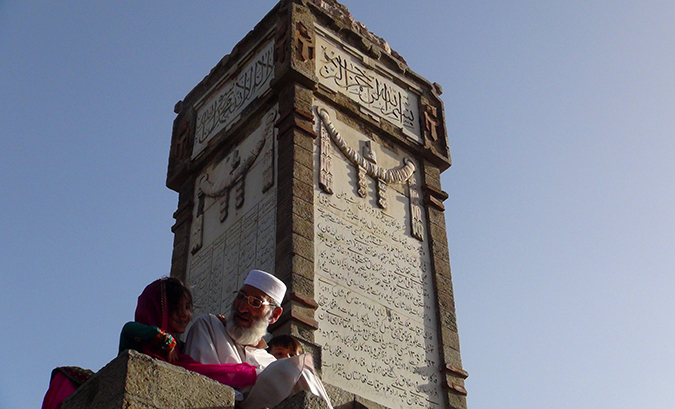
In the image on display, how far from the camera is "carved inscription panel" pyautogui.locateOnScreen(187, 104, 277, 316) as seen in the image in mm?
11327

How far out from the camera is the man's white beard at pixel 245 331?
4.97 metres

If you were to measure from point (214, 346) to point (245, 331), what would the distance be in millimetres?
281

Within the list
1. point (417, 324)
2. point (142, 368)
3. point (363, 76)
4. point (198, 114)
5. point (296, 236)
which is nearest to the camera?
point (142, 368)

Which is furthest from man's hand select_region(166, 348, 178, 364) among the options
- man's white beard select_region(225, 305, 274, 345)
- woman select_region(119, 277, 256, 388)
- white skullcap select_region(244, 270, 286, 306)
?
white skullcap select_region(244, 270, 286, 306)

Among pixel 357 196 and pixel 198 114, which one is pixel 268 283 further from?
pixel 198 114

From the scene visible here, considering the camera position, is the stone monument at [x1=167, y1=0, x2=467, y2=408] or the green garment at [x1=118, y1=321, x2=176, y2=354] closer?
the green garment at [x1=118, y1=321, x2=176, y2=354]

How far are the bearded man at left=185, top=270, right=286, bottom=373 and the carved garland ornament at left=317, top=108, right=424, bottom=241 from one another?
247 inches

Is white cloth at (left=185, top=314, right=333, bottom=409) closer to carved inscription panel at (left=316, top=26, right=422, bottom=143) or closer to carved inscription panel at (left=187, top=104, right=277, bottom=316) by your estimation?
carved inscription panel at (left=187, top=104, right=277, bottom=316)

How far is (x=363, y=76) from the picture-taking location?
13.5 metres

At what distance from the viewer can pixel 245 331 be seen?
5.02 metres

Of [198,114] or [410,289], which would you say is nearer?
[410,289]

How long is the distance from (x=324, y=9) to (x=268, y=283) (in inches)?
355

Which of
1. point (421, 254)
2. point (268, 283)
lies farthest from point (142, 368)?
point (421, 254)

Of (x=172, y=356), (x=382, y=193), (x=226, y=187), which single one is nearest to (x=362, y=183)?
(x=382, y=193)
